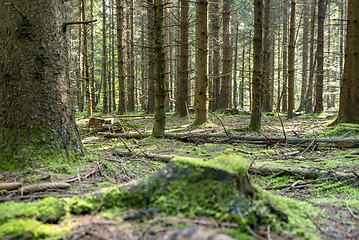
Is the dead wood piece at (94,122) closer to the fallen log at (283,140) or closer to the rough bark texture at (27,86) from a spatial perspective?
the fallen log at (283,140)

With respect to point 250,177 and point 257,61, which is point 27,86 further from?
point 257,61

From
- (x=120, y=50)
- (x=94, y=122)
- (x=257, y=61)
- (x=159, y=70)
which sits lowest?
(x=94, y=122)

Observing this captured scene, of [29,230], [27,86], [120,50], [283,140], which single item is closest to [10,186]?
[29,230]

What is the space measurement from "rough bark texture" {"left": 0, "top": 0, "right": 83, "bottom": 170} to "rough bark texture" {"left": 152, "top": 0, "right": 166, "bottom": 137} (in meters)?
3.45

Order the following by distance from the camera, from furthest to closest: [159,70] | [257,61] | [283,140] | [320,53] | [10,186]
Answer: [320,53], [257,61], [159,70], [283,140], [10,186]

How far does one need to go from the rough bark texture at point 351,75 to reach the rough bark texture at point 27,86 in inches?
344

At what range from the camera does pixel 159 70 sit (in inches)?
255

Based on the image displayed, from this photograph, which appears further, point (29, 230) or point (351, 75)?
point (351, 75)

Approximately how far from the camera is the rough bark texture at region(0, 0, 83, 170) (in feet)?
9.86

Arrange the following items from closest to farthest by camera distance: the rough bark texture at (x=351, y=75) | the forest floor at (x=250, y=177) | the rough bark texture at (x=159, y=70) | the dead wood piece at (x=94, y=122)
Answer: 1. the forest floor at (x=250, y=177)
2. the rough bark texture at (x=159, y=70)
3. the rough bark texture at (x=351, y=75)
4. the dead wood piece at (x=94, y=122)

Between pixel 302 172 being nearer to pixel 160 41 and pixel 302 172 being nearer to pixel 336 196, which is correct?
pixel 336 196

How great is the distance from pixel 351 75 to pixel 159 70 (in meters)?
6.58

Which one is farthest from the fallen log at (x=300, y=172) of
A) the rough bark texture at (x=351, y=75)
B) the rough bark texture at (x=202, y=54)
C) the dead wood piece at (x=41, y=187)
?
the rough bark texture at (x=351, y=75)

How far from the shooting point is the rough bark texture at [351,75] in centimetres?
781
